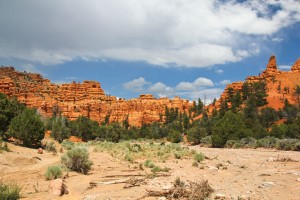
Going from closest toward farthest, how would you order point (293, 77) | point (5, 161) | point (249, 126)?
1. point (5, 161)
2. point (249, 126)
3. point (293, 77)

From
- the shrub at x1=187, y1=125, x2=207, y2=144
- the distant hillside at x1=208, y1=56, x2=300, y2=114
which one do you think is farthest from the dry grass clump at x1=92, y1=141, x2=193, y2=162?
the distant hillside at x1=208, y1=56, x2=300, y2=114

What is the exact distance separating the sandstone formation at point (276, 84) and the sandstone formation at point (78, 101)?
96.0ft

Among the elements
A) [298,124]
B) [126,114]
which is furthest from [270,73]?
[298,124]

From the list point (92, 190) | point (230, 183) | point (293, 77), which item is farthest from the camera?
point (293, 77)

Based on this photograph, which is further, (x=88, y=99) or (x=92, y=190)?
(x=88, y=99)

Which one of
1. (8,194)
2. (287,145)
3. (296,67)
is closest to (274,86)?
(296,67)

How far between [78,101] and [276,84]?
283 feet

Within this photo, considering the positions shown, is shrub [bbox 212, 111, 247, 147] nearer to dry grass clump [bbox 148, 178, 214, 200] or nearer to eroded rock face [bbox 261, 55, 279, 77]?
dry grass clump [bbox 148, 178, 214, 200]

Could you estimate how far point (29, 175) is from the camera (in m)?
16.0

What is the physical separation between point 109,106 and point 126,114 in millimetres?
9850

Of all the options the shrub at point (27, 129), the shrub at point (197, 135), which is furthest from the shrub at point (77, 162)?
the shrub at point (197, 135)

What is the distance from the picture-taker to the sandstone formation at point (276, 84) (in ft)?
320

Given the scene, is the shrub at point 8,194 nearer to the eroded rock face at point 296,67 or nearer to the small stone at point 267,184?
the small stone at point 267,184

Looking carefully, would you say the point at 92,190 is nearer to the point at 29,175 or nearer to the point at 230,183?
the point at 29,175
